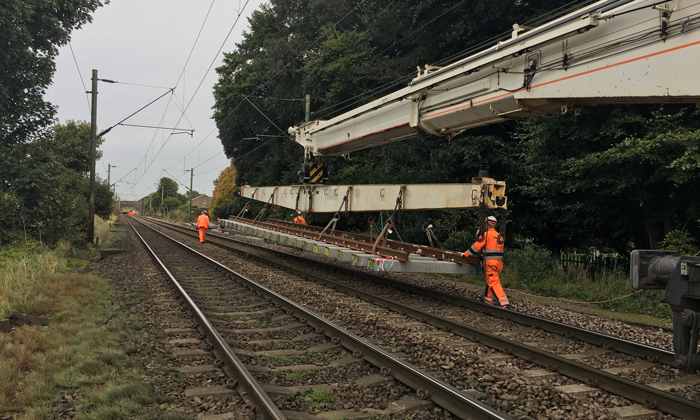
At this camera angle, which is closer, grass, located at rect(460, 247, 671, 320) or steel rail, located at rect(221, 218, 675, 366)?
steel rail, located at rect(221, 218, 675, 366)

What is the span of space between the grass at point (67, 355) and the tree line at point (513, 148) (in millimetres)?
6985

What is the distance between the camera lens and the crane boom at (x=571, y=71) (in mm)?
4441

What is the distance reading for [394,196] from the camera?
884 centimetres

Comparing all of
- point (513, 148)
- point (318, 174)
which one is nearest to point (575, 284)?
point (513, 148)

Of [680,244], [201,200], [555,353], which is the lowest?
[555,353]

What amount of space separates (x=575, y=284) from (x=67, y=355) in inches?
407

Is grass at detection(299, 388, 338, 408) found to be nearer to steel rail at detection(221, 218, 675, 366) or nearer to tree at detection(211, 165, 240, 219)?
steel rail at detection(221, 218, 675, 366)

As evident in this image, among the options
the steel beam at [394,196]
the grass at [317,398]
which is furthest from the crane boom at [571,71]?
the grass at [317,398]

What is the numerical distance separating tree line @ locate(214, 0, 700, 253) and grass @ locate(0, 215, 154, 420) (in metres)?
6.98

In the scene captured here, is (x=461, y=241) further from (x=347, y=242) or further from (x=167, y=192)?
(x=167, y=192)

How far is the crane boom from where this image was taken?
4441mm

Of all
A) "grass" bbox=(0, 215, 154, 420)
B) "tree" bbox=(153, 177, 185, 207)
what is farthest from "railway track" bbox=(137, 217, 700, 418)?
"tree" bbox=(153, 177, 185, 207)

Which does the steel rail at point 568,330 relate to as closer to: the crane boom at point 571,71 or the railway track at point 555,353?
the railway track at point 555,353

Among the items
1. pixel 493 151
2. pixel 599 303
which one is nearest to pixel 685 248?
pixel 599 303
